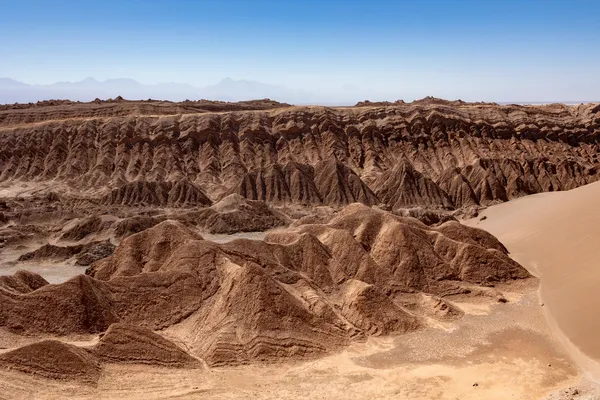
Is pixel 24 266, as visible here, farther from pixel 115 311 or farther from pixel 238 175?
A: pixel 238 175

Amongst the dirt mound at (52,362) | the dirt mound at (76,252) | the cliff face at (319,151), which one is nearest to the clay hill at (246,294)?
the dirt mound at (52,362)

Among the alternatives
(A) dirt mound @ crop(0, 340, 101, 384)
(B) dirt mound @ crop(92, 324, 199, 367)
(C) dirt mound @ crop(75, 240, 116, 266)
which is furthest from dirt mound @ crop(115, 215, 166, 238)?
(A) dirt mound @ crop(0, 340, 101, 384)

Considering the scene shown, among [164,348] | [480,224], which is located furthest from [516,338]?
[480,224]

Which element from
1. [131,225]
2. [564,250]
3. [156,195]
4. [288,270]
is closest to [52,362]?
[288,270]

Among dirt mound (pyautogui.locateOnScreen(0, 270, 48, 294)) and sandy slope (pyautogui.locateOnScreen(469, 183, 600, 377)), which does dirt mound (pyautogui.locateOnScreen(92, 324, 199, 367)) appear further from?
sandy slope (pyautogui.locateOnScreen(469, 183, 600, 377))

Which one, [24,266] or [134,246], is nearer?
[134,246]

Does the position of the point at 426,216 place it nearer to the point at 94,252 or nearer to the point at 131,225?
the point at 131,225

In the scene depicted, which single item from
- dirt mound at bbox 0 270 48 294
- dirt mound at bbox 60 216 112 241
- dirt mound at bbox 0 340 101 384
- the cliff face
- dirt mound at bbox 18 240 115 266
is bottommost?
dirt mound at bbox 18 240 115 266
